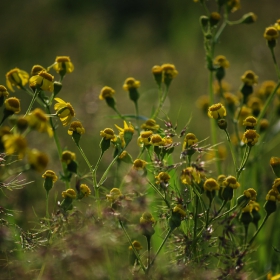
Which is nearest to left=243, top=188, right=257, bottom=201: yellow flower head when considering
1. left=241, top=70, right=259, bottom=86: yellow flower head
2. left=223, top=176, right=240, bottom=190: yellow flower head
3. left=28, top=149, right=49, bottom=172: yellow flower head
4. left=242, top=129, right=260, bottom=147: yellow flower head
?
left=223, top=176, right=240, bottom=190: yellow flower head

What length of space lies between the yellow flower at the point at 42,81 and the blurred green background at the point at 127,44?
242cm

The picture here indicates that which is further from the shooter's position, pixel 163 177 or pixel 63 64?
pixel 63 64

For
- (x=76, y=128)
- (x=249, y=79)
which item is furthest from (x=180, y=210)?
(x=249, y=79)

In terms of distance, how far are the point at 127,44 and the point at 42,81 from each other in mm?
5354

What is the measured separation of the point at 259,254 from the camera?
2.43 metres

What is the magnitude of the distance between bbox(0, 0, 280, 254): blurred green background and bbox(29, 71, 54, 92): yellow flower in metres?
2.42

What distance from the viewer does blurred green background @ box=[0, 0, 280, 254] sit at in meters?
5.36

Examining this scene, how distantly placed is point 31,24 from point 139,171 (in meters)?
6.24

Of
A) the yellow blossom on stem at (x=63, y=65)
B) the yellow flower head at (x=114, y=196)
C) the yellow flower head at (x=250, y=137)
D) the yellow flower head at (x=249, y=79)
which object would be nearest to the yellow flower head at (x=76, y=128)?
the yellow flower head at (x=114, y=196)

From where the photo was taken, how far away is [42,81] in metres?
1.81

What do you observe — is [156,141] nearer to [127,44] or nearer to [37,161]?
[37,161]

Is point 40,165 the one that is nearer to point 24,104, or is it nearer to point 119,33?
point 24,104

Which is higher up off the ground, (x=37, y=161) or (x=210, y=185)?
(x=37, y=161)

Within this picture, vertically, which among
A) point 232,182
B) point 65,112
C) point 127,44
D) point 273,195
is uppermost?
point 65,112
